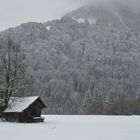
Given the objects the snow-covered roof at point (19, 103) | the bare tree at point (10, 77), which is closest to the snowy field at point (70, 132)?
the snow-covered roof at point (19, 103)

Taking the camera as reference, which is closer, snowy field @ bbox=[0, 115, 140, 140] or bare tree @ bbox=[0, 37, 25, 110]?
snowy field @ bbox=[0, 115, 140, 140]

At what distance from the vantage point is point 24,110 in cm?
5400

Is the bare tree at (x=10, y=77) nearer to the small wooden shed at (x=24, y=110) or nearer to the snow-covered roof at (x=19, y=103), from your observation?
the snow-covered roof at (x=19, y=103)

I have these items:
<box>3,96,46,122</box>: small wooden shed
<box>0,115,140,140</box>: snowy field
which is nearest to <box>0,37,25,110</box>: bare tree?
<box>3,96,46,122</box>: small wooden shed

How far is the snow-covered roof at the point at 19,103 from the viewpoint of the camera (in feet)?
178

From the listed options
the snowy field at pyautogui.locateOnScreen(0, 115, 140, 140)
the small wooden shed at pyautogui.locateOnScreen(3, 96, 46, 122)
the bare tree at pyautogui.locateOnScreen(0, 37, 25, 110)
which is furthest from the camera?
the bare tree at pyautogui.locateOnScreen(0, 37, 25, 110)

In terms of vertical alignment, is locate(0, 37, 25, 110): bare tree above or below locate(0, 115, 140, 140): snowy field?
above

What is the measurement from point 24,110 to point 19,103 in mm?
2875

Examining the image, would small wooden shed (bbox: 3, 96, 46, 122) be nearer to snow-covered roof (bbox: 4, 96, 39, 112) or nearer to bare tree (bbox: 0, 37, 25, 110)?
snow-covered roof (bbox: 4, 96, 39, 112)

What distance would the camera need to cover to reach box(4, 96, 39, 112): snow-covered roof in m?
54.3

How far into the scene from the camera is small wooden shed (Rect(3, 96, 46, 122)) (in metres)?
54.2

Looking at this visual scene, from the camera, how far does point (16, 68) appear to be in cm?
5784

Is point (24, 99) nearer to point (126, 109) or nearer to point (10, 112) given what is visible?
point (10, 112)

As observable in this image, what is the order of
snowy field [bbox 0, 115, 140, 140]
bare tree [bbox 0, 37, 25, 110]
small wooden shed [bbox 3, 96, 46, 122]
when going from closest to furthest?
snowy field [bbox 0, 115, 140, 140]
small wooden shed [bbox 3, 96, 46, 122]
bare tree [bbox 0, 37, 25, 110]
